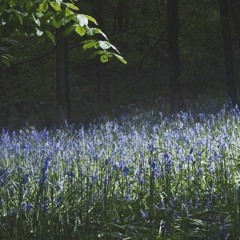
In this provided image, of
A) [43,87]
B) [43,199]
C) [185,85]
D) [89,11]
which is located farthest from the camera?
[185,85]

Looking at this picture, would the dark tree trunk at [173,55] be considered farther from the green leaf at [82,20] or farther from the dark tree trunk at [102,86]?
the green leaf at [82,20]

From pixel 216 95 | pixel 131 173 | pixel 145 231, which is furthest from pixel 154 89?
pixel 145 231

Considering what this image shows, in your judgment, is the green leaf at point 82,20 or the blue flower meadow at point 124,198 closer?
the green leaf at point 82,20

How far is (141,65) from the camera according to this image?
2116 cm

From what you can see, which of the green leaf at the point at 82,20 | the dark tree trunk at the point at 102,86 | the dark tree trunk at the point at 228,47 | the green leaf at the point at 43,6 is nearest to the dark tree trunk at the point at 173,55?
the dark tree trunk at the point at 228,47

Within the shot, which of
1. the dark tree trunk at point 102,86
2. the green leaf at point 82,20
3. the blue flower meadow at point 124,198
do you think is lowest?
the blue flower meadow at point 124,198

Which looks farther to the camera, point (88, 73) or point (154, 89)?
point (88, 73)

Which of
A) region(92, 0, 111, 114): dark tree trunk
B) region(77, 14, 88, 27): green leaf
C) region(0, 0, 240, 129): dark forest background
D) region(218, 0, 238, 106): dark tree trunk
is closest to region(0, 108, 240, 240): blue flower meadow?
region(77, 14, 88, 27): green leaf

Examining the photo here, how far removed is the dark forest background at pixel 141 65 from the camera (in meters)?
15.4

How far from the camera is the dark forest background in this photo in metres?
15.4

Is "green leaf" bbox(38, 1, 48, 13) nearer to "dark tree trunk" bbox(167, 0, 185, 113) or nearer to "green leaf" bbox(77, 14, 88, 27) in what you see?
"green leaf" bbox(77, 14, 88, 27)

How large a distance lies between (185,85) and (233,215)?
2174 cm

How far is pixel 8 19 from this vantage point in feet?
12.6

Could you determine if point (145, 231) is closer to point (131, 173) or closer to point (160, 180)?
point (160, 180)
